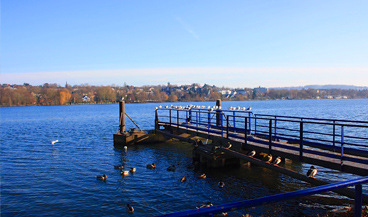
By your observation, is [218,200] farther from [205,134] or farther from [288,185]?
[205,134]

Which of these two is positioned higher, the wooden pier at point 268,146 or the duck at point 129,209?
the wooden pier at point 268,146

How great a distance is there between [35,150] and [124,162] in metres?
9.83

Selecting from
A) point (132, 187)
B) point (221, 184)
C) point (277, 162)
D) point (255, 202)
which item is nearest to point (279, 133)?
point (277, 162)

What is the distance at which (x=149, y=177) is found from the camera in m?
14.9

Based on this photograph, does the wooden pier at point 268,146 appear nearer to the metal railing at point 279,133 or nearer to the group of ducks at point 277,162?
the metal railing at point 279,133

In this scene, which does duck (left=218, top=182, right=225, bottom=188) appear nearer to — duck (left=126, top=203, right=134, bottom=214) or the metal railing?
the metal railing

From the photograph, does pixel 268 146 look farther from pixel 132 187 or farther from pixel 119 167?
pixel 119 167

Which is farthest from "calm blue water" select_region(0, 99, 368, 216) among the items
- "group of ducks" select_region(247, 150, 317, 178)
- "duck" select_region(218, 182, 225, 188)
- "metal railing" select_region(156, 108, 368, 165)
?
"metal railing" select_region(156, 108, 368, 165)

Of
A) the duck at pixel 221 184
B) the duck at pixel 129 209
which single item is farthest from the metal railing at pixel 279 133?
the duck at pixel 129 209

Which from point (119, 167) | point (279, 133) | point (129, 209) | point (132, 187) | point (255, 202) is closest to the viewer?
point (255, 202)

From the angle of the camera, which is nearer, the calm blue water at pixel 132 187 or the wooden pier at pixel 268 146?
the wooden pier at pixel 268 146

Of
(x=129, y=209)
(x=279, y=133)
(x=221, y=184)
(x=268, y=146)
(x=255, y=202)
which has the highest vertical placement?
(x=255, y=202)

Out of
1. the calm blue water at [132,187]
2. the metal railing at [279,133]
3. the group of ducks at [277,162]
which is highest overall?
the metal railing at [279,133]

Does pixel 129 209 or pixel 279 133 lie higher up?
pixel 279 133
